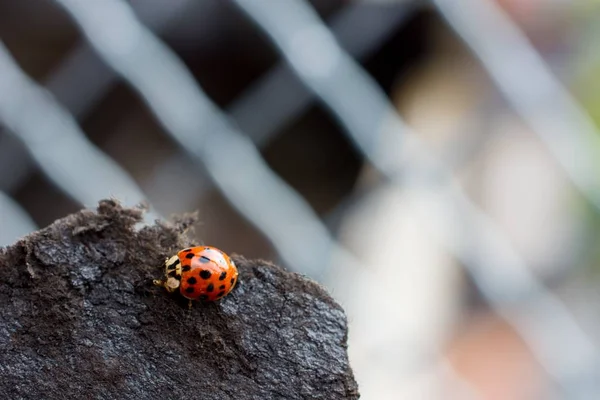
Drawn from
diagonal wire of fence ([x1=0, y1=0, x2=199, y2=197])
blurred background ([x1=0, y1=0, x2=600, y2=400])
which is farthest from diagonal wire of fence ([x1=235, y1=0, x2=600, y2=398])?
diagonal wire of fence ([x1=0, y1=0, x2=199, y2=197])

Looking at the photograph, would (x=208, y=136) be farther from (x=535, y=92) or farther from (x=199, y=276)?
(x=199, y=276)

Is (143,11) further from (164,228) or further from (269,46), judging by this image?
(164,228)

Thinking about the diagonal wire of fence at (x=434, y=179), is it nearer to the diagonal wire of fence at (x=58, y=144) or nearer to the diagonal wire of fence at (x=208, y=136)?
the diagonal wire of fence at (x=208, y=136)

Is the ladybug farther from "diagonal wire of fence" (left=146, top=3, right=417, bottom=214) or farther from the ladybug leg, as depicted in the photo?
"diagonal wire of fence" (left=146, top=3, right=417, bottom=214)

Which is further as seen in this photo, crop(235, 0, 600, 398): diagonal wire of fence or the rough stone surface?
crop(235, 0, 600, 398): diagonal wire of fence

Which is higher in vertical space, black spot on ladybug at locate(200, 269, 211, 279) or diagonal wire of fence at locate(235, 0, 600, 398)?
diagonal wire of fence at locate(235, 0, 600, 398)

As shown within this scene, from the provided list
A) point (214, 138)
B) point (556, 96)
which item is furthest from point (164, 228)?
point (556, 96)
